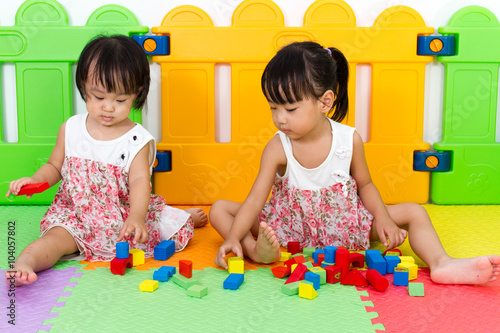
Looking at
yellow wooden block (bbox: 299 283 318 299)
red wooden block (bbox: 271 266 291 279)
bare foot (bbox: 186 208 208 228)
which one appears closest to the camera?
yellow wooden block (bbox: 299 283 318 299)

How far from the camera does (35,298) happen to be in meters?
1.03

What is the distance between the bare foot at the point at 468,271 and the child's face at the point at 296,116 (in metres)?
0.40

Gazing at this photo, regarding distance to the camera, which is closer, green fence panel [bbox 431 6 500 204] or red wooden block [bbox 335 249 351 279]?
red wooden block [bbox 335 249 351 279]

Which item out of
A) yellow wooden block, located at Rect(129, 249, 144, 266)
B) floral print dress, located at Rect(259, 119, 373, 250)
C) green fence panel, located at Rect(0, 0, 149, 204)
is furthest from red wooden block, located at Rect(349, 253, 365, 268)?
green fence panel, located at Rect(0, 0, 149, 204)

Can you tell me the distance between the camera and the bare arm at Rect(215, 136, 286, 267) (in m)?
1.21

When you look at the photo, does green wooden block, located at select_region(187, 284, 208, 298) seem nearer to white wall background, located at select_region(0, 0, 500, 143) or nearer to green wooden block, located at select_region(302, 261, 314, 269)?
green wooden block, located at select_region(302, 261, 314, 269)

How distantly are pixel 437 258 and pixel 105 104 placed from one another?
784 millimetres

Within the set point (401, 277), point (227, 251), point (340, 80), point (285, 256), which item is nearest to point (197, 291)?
point (227, 251)

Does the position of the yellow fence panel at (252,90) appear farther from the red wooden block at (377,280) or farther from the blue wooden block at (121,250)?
the red wooden block at (377,280)

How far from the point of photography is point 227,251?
47.7 inches

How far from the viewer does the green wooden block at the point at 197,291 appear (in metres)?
1.04

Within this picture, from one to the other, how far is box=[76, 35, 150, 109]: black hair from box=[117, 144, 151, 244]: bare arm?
0.16 metres

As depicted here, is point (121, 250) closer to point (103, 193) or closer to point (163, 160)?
point (103, 193)

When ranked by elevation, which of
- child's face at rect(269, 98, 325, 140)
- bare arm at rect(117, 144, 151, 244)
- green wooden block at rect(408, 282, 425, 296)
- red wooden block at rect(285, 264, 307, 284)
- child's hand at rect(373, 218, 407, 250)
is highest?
child's face at rect(269, 98, 325, 140)
